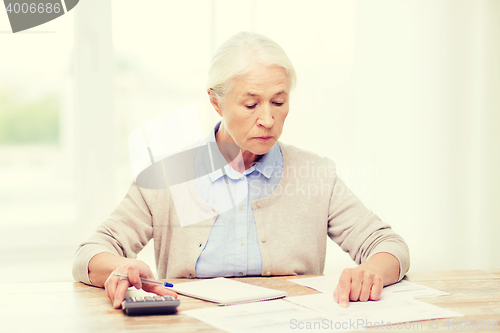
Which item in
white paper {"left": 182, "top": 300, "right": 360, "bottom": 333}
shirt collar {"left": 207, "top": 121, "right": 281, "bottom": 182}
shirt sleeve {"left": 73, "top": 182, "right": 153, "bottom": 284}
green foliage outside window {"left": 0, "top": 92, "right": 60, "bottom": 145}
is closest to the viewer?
white paper {"left": 182, "top": 300, "right": 360, "bottom": 333}

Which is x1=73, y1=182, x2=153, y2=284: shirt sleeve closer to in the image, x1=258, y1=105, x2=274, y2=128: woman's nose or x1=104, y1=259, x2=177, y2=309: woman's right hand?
x1=104, y1=259, x2=177, y2=309: woman's right hand

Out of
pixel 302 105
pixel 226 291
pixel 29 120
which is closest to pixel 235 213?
pixel 226 291

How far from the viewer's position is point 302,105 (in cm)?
258

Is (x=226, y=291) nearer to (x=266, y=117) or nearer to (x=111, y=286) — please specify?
(x=111, y=286)

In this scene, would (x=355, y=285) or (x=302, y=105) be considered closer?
(x=355, y=285)

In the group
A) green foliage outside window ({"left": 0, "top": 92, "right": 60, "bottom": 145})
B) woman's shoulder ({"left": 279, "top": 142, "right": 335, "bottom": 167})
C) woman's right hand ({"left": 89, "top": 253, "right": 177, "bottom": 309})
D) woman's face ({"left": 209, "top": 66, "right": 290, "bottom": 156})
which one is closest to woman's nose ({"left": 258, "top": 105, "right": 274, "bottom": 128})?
woman's face ({"left": 209, "top": 66, "right": 290, "bottom": 156})

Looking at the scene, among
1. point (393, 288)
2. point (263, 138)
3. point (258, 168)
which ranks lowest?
point (393, 288)

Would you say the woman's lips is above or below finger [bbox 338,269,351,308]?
above

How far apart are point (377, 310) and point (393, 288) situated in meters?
0.23

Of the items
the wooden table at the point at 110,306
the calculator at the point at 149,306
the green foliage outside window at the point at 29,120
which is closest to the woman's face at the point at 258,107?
the wooden table at the point at 110,306

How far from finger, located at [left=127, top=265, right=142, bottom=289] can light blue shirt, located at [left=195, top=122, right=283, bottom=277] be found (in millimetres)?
414

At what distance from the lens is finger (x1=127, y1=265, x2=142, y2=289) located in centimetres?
98

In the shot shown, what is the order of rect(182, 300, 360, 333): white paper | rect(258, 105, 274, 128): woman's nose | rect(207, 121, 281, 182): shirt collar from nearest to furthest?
rect(182, 300, 360, 333): white paper
rect(258, 105, 274, 128): woman's nose
rect(207, 121, 281, 182): shirt collar

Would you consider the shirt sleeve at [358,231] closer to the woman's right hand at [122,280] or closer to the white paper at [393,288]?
the white paper at [393,288]
